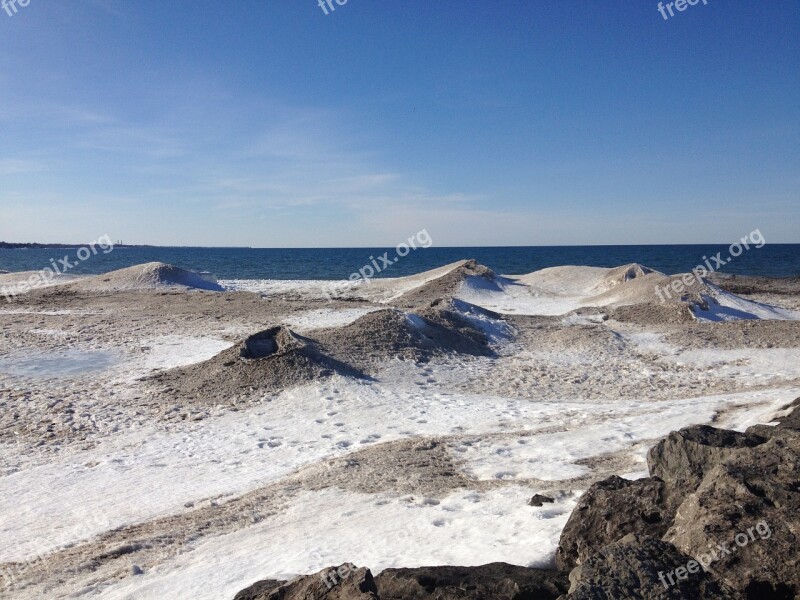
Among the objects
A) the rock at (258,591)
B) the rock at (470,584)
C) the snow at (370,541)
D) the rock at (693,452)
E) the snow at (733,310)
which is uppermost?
the rock at (693,452)

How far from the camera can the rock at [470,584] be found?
341cm

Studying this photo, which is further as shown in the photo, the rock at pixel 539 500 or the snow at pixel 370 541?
the rock at pixel 539 500

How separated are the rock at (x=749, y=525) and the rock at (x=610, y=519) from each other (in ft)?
1.05

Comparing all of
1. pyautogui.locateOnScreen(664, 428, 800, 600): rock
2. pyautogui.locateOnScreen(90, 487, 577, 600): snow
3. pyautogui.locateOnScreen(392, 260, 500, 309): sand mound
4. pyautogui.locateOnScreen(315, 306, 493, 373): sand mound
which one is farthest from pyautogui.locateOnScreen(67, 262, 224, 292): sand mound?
pyautogui.locateOnScreen(664, 428, 800, 600): rock

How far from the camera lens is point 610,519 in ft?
13.7

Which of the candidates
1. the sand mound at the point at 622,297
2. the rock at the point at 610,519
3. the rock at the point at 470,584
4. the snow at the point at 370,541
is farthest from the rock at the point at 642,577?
the sand mound at the point at 622,297

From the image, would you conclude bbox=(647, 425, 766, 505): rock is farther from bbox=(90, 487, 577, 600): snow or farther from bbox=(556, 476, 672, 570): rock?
bbox=(90, 487, 577, 600): snow

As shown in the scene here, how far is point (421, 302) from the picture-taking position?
2595 cm

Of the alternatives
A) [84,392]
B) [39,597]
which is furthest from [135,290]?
[39,597]

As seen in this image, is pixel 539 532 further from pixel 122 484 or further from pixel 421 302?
pixel 421 302

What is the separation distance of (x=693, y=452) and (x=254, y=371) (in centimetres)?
896

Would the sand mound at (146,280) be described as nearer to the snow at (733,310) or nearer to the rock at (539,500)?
the snow at (733,310)

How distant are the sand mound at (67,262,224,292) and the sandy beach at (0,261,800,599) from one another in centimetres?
992

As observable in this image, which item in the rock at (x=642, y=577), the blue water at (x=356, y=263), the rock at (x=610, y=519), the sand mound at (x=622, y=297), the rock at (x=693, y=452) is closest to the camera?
the rock at (x=642, y=577)
